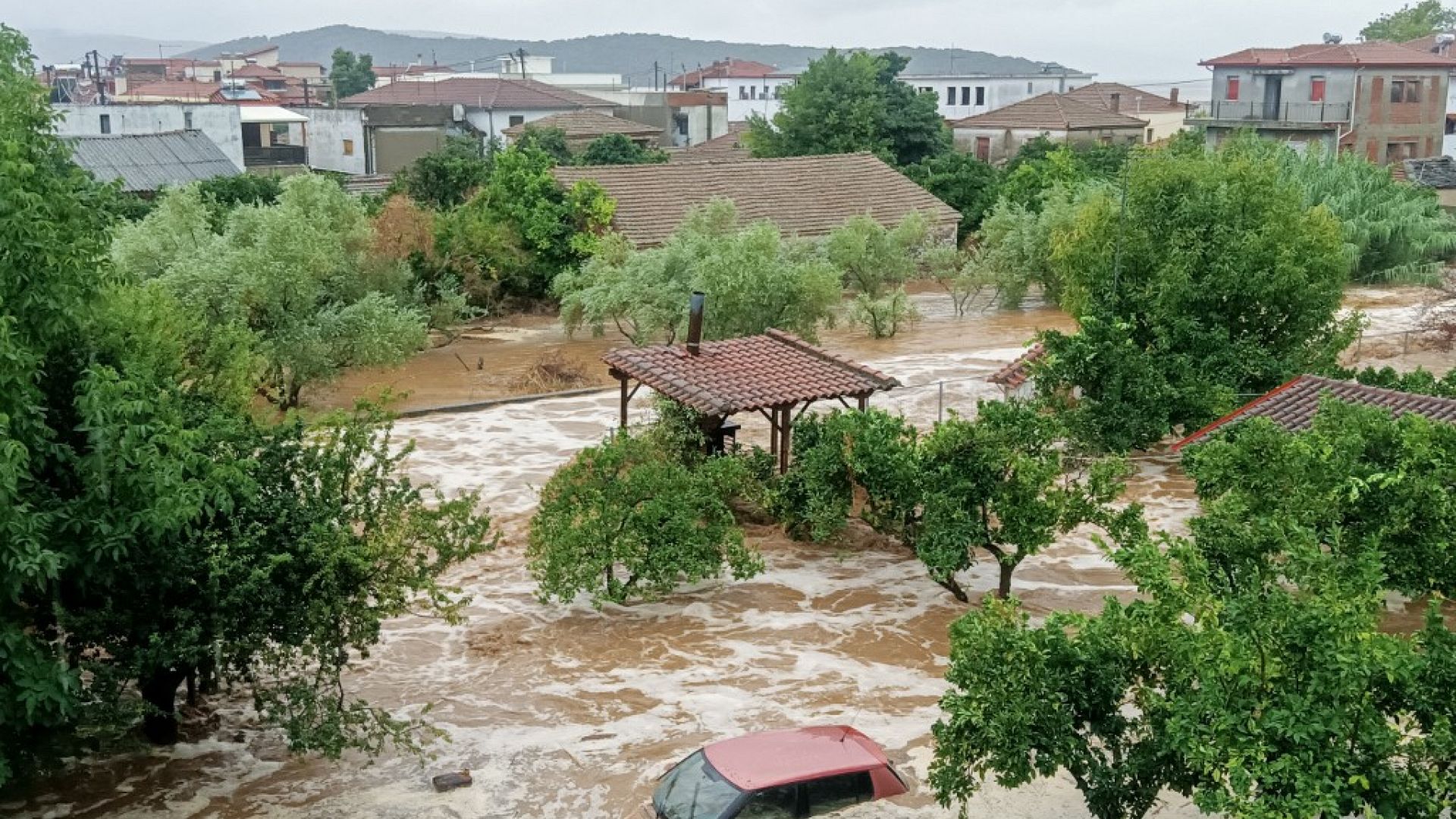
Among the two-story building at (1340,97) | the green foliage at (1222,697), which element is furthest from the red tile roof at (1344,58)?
the green foliage at (1222,697)

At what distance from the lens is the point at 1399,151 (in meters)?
62.3

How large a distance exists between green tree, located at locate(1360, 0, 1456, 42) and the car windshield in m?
98.7

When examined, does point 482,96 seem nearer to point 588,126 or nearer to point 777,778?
point 588,126

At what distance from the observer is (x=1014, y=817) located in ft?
44.7

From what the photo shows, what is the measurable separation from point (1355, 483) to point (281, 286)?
68.8 feet

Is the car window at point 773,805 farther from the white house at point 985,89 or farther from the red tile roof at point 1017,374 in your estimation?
the white house at point 985,89

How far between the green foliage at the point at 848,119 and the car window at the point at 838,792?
48738 mm

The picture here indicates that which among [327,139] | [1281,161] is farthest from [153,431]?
[327,139]

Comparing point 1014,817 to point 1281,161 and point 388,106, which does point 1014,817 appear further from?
point 388,106

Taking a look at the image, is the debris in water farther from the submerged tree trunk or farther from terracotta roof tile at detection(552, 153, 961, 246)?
terracotta roof tile at detection(552, 153, 961, 246)

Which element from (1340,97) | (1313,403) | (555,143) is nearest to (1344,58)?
(1340,97)

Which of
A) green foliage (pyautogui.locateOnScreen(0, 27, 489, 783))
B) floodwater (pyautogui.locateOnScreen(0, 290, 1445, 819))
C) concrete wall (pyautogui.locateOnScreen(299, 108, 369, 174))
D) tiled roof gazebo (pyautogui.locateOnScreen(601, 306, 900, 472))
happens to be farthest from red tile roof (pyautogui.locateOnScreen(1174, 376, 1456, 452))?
concrete wall (pyautogui.locateOnScreen(299, 108, 369, 174))

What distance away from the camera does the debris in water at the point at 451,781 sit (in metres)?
14.6

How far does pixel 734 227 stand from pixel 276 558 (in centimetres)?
2974
